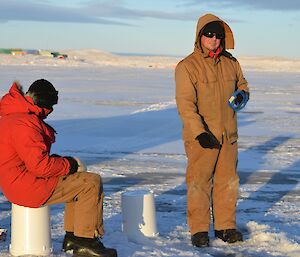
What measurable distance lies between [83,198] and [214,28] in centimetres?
178

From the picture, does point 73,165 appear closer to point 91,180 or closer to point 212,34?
point 91,180

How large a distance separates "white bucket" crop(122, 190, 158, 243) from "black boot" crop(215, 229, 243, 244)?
1.84 ft

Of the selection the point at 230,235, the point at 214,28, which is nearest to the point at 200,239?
the point at 230,235

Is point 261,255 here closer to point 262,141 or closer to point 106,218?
point 106,218

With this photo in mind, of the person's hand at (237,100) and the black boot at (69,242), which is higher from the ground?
the person's hand at (237,100)

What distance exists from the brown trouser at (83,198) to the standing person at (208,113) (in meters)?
1.02

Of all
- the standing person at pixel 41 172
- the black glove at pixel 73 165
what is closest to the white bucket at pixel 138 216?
the standing person at pixel 41 172

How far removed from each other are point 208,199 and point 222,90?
35.6 inches

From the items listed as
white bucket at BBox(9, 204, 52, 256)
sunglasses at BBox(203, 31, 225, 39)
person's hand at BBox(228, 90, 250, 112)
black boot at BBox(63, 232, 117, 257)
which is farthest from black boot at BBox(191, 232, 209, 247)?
sunglasses at BBox(203, 31, 225, 39)

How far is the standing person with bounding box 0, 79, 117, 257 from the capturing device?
459 cm

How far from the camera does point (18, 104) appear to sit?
4.75 metres

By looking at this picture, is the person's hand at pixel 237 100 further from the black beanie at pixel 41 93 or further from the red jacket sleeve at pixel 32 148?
the red jacket sleeve at pixel 32 148

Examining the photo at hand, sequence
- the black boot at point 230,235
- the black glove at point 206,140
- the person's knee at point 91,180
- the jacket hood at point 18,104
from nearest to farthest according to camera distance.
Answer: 1. the jacket hood at point 18,104
2. the person's knee at point 91,180
3. the black glove at point 206,140
4. the black boot at point 230,235

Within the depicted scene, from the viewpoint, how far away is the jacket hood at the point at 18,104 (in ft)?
15.6
